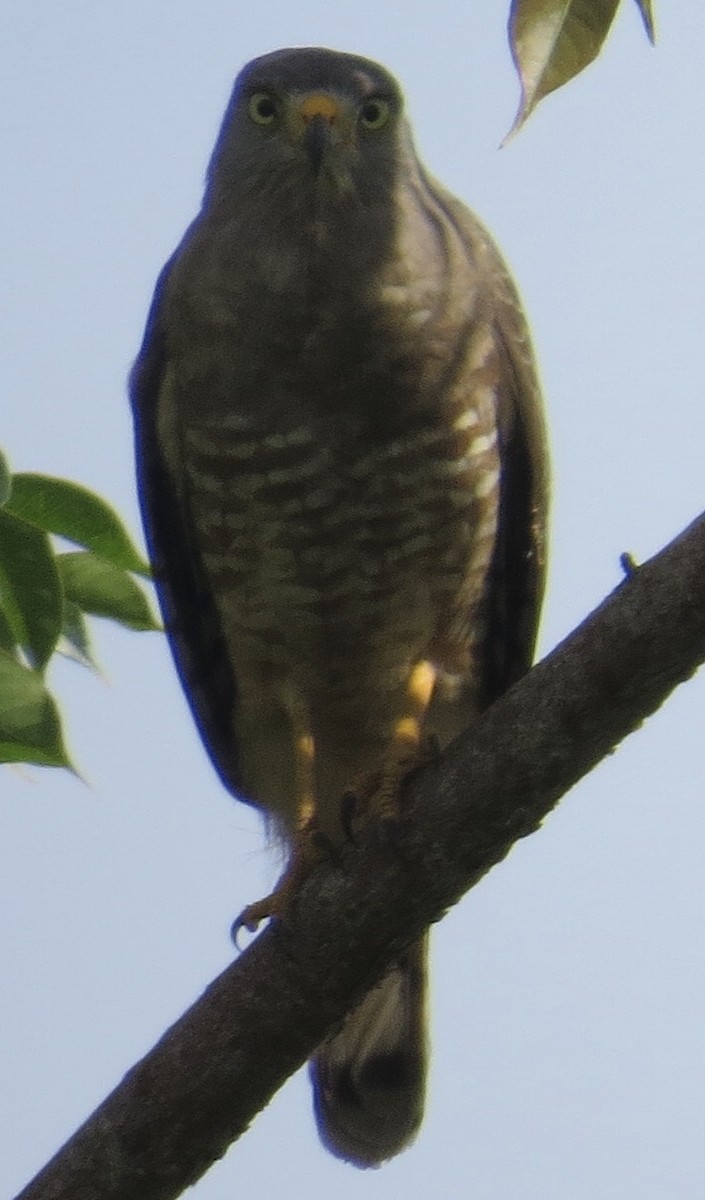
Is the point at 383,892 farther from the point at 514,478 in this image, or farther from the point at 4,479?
the point at 514,478

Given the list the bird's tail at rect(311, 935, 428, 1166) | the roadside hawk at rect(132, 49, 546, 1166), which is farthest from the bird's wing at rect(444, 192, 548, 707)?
the bird's tail at rect(311, 935, 428, 1166)

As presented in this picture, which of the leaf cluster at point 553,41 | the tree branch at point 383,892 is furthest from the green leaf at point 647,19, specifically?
the tree branch at point 383,892

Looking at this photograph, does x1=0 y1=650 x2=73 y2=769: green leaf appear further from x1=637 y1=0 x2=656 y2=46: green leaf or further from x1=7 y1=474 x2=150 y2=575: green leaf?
x1=637 y1=0 x2=656 y2=46: green leaf

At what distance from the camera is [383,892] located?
3.29 m

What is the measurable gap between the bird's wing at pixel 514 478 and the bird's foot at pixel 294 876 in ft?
2.62

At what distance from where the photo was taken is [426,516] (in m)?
4.15

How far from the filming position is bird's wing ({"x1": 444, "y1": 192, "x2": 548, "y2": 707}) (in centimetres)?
→ 441

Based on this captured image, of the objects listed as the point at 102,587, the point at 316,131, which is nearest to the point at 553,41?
the point at 102,587

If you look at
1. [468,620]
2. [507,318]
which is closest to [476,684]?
[468,620]

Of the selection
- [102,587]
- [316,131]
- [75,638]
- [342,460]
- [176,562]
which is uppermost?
[316,131]

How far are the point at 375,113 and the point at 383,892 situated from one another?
6.87 ft

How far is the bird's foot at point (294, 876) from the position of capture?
12.3 ft

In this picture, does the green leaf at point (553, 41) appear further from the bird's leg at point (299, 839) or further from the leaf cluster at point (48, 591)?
the bird's leg at point (299, 839)

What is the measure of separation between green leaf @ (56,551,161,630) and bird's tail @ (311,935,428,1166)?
1786 millimetres
